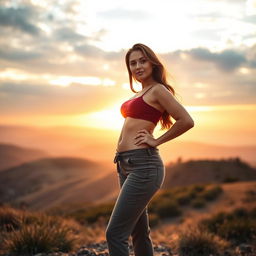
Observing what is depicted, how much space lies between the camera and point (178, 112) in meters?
3.79

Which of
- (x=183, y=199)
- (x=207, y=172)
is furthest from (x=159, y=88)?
(x=207, y=172)

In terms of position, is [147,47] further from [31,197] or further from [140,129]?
[31,197]

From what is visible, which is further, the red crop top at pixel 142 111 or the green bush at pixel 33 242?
the green bush at pixel 33 242

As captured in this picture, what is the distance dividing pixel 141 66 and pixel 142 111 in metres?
0.56

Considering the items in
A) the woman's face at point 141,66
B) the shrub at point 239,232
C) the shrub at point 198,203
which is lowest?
the shrub at point 198,203

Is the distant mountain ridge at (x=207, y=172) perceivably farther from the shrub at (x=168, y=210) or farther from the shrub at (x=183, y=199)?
the shrub at (x=168, y=210)

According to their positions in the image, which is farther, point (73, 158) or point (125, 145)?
point (73, 158)

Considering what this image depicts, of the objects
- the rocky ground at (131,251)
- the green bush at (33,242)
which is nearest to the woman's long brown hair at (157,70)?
the rocky ground at (131,251)

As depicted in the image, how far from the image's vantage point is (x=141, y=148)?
149 inches

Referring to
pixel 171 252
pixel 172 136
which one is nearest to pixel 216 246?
pixel 171 252

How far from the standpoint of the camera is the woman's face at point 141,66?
13.5ft

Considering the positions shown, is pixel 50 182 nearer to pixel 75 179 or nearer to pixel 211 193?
pixel 75 179

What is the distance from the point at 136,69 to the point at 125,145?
2.84 ft

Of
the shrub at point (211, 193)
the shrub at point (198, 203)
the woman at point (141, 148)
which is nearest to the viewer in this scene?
the woman at point (141, 148)
